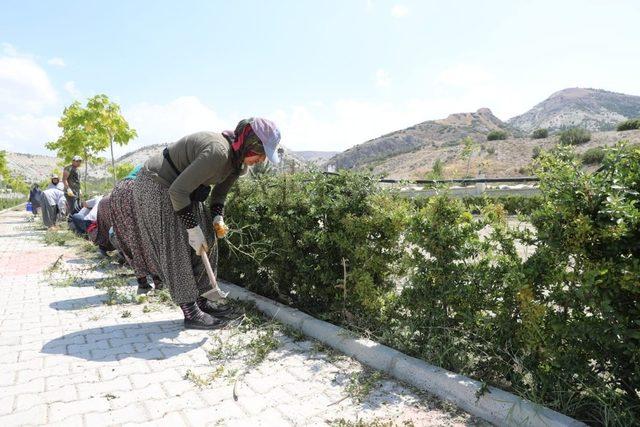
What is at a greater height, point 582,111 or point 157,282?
point 582,111

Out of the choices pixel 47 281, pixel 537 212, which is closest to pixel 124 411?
pixel 537 212

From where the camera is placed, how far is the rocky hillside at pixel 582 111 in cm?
13725

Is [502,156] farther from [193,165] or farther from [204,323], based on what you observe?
[193,165]

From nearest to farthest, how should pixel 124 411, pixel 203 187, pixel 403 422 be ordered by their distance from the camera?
pixel 403 422, pixel 124 411, pixel 203 187

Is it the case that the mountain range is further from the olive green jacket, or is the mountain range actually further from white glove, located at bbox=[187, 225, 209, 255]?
white glove, located at bbox=[187, 225, 209, 255]

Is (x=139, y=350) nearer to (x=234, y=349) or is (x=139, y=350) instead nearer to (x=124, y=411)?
(x=234, y=349)

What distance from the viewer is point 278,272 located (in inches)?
162

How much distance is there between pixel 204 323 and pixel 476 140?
78.5 metres

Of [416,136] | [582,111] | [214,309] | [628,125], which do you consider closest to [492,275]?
[214,309]

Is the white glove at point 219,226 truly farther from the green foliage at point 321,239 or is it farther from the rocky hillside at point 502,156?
the rocky hillside at point 502,156

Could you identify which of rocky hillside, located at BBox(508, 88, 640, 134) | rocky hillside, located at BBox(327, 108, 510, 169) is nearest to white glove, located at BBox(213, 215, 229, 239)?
rocky hillside, located at BBox(327, 108, 510, 169)

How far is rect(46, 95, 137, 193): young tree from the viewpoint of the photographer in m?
13.3

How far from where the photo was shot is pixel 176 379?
282cm

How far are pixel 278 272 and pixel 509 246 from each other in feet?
7.00
